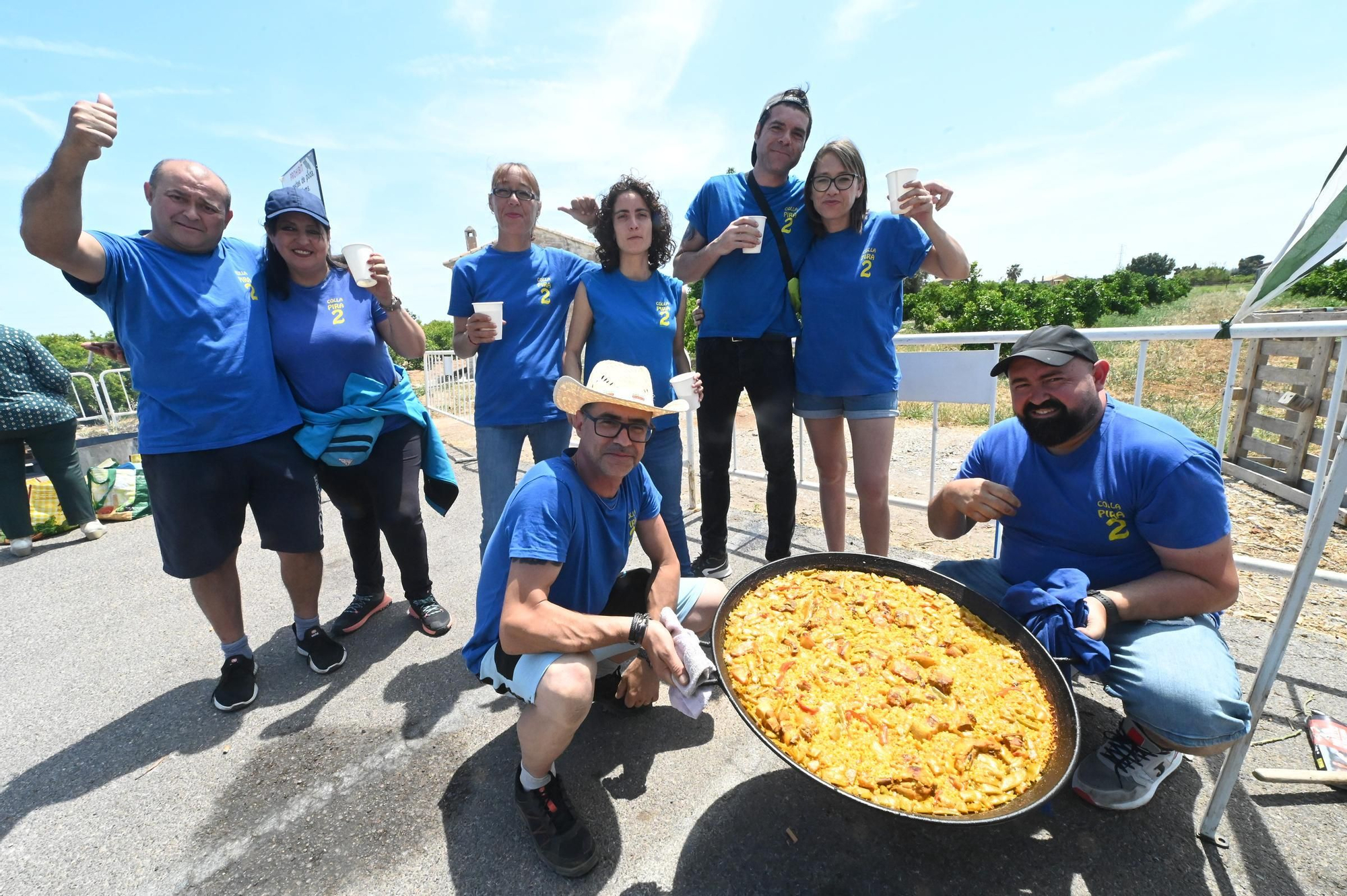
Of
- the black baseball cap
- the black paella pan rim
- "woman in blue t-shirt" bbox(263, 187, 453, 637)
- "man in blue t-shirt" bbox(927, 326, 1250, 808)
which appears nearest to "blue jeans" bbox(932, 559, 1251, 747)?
"man in blue t-shirt" bbox(927, 326, 1250, 808)

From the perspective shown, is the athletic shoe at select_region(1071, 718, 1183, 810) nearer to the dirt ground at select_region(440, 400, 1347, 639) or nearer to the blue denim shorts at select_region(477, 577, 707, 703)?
the blue denim shorts at select_region(477, 577, 707, 703)

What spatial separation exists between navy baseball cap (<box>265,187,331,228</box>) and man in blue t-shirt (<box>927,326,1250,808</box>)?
3.14 metres

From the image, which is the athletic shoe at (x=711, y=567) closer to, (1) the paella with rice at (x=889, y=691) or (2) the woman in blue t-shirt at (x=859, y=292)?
(2) the woman in blue t-shirt at (x=859, y=292)

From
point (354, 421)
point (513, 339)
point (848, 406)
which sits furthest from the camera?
point (848, 406)

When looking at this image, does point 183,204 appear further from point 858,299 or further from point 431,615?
point 858,299

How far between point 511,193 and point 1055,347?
2.60 m

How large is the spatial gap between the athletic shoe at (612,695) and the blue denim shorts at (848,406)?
1.72 metres

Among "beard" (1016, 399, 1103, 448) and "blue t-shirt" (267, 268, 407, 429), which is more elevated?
"blue t-shirt" (267, 268, 407, 429)

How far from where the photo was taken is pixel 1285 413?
23.2 feet

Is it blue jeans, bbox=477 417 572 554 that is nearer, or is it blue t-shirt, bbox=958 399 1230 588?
blue t-shirt, bbox=958 399 1230 588


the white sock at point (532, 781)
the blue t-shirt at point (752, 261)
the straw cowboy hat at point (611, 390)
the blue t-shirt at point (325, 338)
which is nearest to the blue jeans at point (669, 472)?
the blue t-shirt at point (752, 261)

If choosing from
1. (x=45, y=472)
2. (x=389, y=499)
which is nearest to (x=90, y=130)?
(x=389, y=499)

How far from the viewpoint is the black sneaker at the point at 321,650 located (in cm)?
298

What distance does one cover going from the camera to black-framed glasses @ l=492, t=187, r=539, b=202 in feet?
9.68
